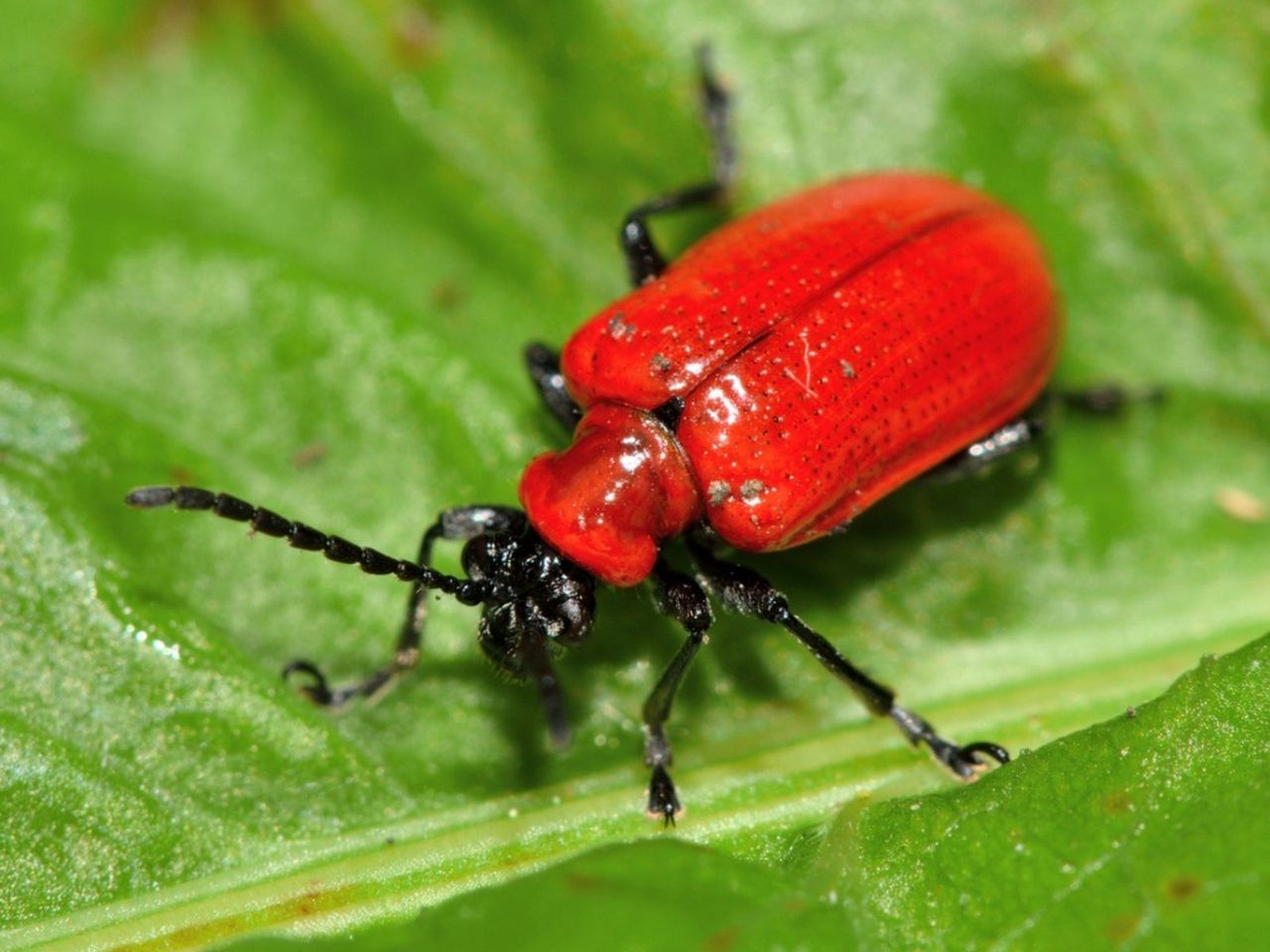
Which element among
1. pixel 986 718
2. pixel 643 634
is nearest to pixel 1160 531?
pixel 986 718

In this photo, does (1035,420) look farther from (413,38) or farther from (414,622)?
(413,38)

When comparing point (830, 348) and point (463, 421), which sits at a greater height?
point (830, 348)

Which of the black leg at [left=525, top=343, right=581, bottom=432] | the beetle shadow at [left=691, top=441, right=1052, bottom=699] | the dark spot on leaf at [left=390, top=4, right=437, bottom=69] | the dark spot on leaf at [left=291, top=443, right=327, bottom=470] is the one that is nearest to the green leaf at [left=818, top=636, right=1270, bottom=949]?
the beetle shadow at [left=691, top=441, right=1052, bottom=699]

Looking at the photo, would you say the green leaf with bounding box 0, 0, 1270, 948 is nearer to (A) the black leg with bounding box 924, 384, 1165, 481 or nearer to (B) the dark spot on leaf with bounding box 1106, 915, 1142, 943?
(A) the black leg with bounding box 924, 384, 1165, 481

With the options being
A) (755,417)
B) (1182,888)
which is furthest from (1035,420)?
(1182,888)

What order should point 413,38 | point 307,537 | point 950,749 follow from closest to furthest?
point 307,537, point 950,749, point 413,38

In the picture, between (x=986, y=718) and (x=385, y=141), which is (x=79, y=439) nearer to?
(x=385, y=141)
